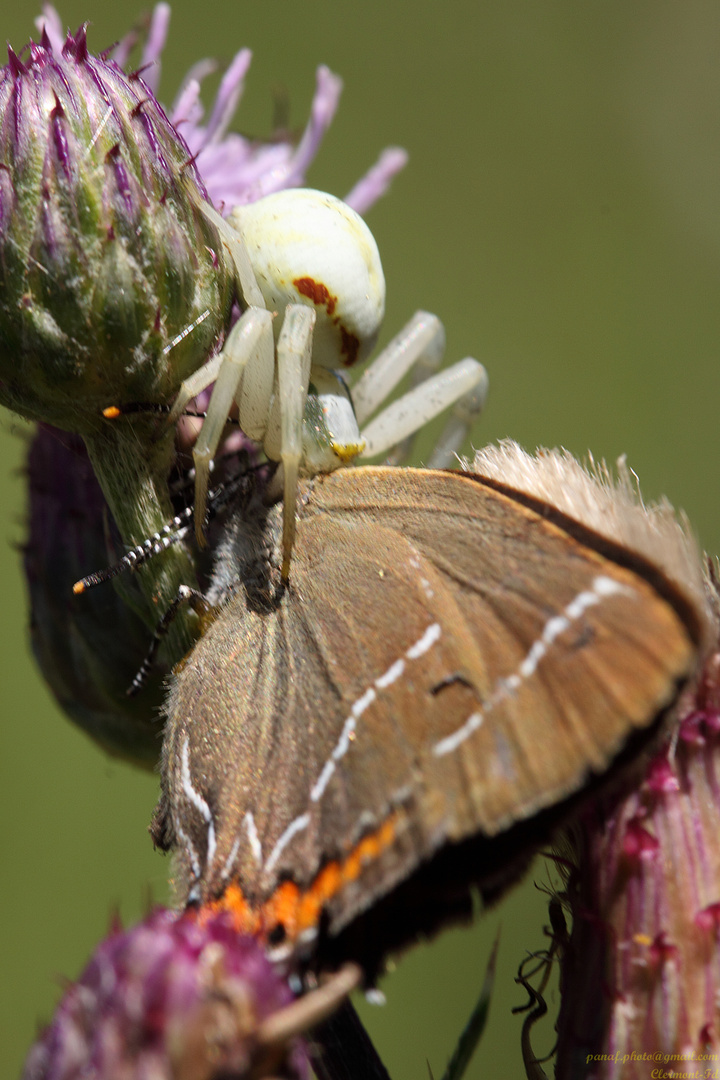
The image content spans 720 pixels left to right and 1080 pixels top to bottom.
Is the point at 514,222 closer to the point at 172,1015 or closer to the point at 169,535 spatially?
the point at 169,535

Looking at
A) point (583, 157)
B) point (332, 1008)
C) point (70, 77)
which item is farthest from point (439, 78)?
point (332, 1008)

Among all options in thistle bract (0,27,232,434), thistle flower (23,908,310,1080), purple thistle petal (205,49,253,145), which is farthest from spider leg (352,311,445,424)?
thistle flower (23,908,310,1080)

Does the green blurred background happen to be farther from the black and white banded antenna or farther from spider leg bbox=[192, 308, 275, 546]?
spider leg bbox=[192, 308, 275, 546]

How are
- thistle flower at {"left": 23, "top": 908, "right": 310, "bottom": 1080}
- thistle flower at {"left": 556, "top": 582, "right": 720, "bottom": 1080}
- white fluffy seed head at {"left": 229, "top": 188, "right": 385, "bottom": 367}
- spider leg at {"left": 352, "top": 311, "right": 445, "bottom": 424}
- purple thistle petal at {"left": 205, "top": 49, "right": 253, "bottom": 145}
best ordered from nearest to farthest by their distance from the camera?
thistle flower at {"left": 23, "top": 908, "right": 310, "bottom": 1080} → thistle flower at {"left": 556, "top": 582, "right": 720, "bottom": 1080} → white fluffy seed head at {"left": 229, "top": 188, "right": 385, "bottom": 367} → spider leg at {"left": 352, "top": 311, "right": 445, "bottom": 424} → purple thistle petal at {"left": 205, "top": 49, "right": 253, "bottom": 145}

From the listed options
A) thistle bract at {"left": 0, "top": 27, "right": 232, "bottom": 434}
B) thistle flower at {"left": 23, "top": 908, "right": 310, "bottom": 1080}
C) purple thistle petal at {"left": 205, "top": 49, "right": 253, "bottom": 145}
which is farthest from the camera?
purple thistle petal at {"left": 205, "top": 49, "right": 253, "bottom": 145}

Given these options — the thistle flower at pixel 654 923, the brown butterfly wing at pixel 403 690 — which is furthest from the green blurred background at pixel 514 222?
the brown butterfly wing at pixel 403 690

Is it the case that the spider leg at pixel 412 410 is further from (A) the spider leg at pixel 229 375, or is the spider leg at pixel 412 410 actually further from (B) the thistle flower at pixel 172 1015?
(B) the thistle flower at pixel 172 1015

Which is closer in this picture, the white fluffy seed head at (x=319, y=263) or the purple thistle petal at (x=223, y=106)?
the white fluffy seed head at (x=319, y=263)
